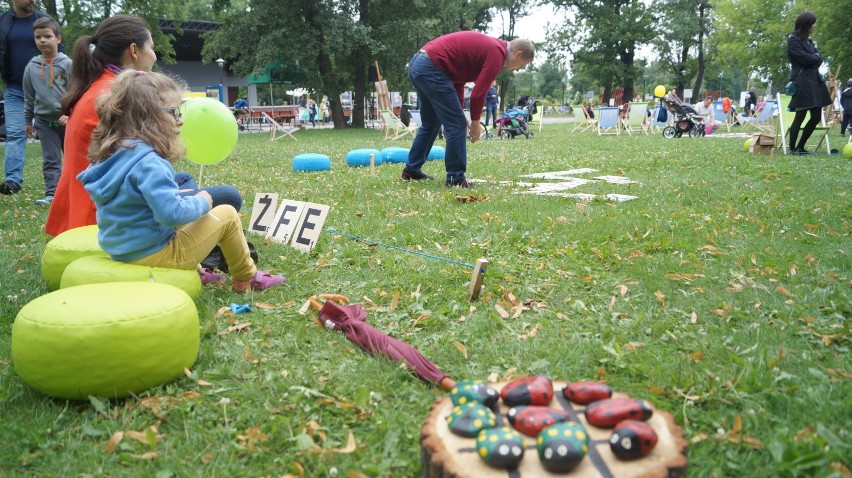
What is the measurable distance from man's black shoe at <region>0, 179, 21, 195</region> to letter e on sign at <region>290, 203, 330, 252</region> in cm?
496

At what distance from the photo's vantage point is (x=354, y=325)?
2896mm

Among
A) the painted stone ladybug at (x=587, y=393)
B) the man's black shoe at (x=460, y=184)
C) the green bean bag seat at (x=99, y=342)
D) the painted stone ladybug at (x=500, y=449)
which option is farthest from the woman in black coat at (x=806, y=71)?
the green bean bag seat at (x=99, y=342)

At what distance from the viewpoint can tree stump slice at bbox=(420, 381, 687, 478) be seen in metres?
1.55

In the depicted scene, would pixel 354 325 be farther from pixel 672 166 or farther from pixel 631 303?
pixel 672 166

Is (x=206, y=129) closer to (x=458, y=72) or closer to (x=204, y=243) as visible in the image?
(x=204, y=243)

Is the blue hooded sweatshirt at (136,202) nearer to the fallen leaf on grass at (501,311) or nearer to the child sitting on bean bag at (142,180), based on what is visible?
the child sitting on bean bag at (142,180)

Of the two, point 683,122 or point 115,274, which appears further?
point 683,122

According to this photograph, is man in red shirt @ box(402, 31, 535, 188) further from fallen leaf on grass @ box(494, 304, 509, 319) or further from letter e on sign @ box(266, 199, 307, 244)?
fallen leaf on grass @ box(494, 304, 509, 319)

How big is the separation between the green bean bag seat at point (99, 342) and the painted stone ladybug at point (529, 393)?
1358 mm

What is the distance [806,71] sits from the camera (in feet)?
30.1

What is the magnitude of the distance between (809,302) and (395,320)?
7.00 feet

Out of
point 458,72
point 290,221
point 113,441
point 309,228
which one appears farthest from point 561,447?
point 458,72

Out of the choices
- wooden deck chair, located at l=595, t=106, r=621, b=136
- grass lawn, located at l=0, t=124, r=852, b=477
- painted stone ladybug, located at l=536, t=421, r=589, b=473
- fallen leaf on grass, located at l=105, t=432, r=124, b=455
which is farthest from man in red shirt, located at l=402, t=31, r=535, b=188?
wooden deck chair, located at l=595, t=106, r=621, b=136

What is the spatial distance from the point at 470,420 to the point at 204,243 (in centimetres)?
206
